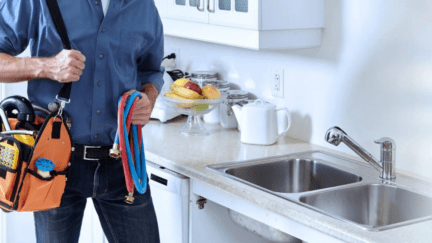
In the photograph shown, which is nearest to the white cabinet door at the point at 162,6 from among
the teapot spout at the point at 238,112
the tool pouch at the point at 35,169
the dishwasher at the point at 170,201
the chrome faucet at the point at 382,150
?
the teapot spout at the point at 238,112

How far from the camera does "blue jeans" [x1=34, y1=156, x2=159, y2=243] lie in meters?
1.85

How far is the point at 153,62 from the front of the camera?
2070 mm

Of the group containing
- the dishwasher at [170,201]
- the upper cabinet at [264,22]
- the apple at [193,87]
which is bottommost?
the dishwasher at [170,201]

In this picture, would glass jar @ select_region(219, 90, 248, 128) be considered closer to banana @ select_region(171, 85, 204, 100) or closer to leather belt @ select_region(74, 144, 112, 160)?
banana @ select_region(171, 85, 204, 100)

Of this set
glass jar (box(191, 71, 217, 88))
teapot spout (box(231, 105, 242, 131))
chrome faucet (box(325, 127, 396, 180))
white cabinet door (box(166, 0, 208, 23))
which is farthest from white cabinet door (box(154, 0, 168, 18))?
chrome faucet (box(325, 127, 396, 180))

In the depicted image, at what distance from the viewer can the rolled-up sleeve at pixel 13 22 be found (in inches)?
69.4

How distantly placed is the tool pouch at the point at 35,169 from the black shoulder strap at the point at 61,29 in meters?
0.07

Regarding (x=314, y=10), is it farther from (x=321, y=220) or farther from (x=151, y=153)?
(x=321, y=220)

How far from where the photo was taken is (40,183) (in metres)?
1.69

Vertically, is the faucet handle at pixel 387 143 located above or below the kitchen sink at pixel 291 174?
above

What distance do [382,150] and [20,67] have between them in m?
1.13

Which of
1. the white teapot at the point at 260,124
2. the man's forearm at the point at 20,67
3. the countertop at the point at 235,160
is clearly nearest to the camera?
the countertop at the point at 235,160

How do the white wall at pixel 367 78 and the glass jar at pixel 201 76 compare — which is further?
the glass jar at pixel 201 76

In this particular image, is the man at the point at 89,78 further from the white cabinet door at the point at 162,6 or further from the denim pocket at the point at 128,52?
the white cabinet door at the point at 162,6
